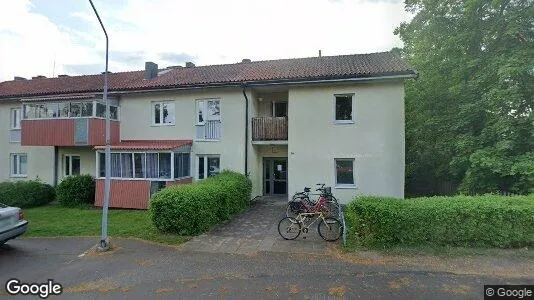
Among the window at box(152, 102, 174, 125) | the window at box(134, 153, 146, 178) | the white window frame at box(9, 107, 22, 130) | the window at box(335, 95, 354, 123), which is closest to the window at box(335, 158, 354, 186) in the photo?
the window at box(335, 95, 354, 123)

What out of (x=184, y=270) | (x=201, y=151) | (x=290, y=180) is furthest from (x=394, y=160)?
(x=184, y=270)

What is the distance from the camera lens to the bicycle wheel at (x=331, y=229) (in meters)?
8.84

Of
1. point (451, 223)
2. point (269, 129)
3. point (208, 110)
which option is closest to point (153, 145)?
point (208, 110)

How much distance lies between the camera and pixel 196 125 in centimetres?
1616

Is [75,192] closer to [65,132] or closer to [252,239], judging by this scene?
[65,132]

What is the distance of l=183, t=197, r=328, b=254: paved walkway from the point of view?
8.25 m

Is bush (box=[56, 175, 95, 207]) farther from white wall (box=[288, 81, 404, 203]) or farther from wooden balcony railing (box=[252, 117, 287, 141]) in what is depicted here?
white wall (box=[288, 81, 404, 203])

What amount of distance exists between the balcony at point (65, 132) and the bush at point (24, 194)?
217cm

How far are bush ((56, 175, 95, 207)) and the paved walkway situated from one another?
8.34 meters

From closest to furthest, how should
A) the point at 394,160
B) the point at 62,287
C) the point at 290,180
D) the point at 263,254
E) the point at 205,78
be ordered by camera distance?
the point at 62,287
the point at 263,254
the point at 394,160
the point at 290,180
the point at 205,78

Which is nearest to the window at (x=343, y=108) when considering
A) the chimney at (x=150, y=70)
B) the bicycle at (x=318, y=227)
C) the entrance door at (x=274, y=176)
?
the entrance door at (x=274, y=176)

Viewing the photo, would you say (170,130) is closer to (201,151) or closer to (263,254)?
(201,151)

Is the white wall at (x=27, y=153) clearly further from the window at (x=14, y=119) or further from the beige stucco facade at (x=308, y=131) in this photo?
the beige stucco facade at (x=308, y=131)

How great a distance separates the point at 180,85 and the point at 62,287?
11.2 meters
